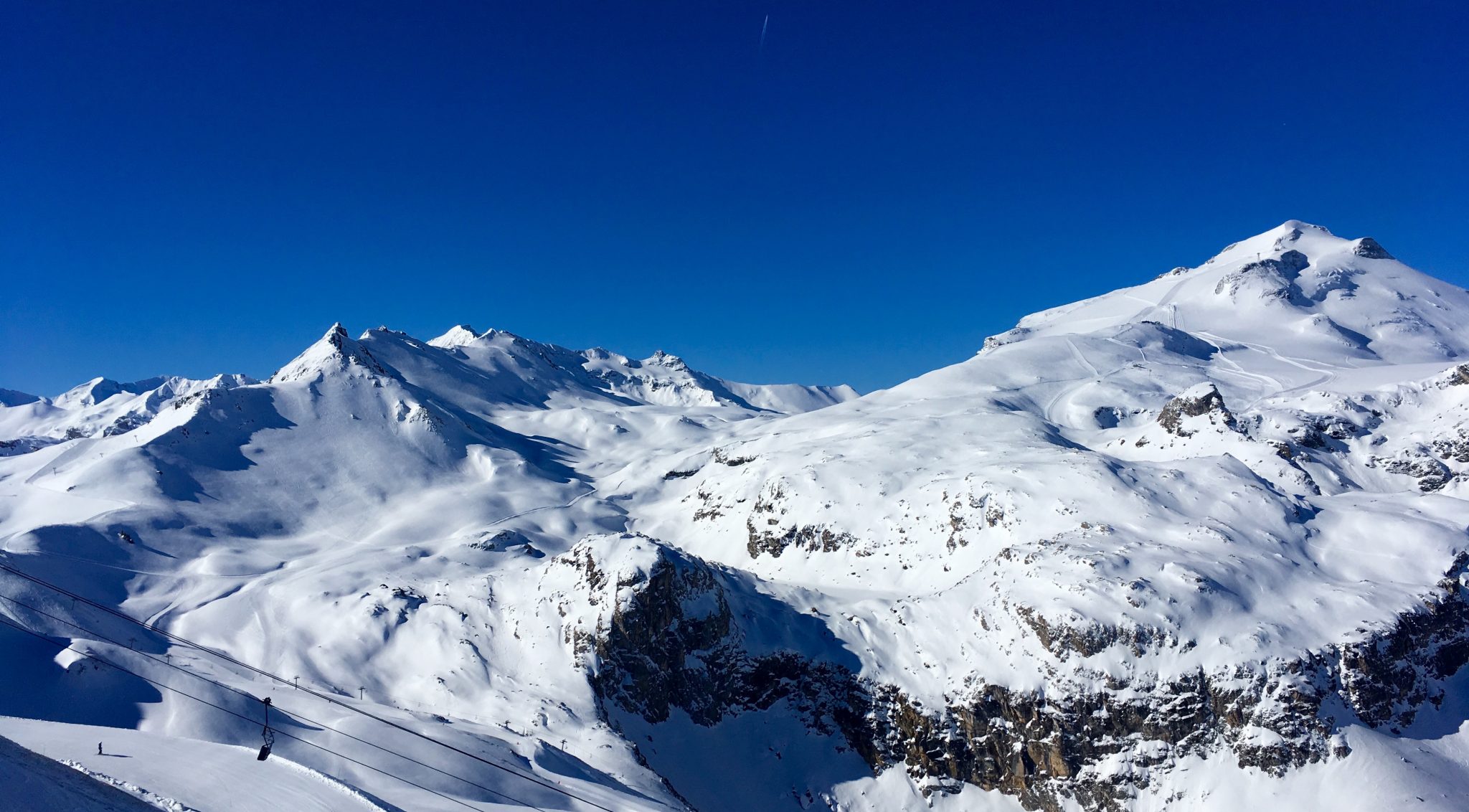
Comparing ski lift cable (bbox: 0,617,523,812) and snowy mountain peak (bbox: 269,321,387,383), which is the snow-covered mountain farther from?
snowy mountain peak (bbox: 269,321,387,383)

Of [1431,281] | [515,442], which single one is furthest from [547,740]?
[1431,281]

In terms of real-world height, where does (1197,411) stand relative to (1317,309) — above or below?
below

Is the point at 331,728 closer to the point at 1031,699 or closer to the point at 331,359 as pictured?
the point at 1031,699

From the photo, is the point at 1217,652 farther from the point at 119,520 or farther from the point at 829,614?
the point at 119,520

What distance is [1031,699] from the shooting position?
55.6 metres

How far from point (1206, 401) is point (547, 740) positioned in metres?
84.0

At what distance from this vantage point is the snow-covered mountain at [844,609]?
4975 cm

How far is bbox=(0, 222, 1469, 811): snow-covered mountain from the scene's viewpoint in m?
49.8

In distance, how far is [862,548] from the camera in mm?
79375

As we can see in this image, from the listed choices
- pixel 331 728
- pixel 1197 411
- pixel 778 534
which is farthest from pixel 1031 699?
pixel 1197 411

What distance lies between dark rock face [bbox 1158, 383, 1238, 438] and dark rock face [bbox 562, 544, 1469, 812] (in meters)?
33.2

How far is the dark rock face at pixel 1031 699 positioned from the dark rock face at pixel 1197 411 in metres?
33.2

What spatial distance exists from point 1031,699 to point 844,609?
58.5 ft

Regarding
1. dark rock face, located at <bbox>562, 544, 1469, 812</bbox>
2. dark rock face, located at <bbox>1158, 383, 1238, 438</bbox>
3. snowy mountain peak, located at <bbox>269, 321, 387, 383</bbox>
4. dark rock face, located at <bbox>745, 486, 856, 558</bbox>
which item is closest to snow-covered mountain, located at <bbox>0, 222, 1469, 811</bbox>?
dark rock face, located at <bbox>562, 544, 1469, 812</bbox>
